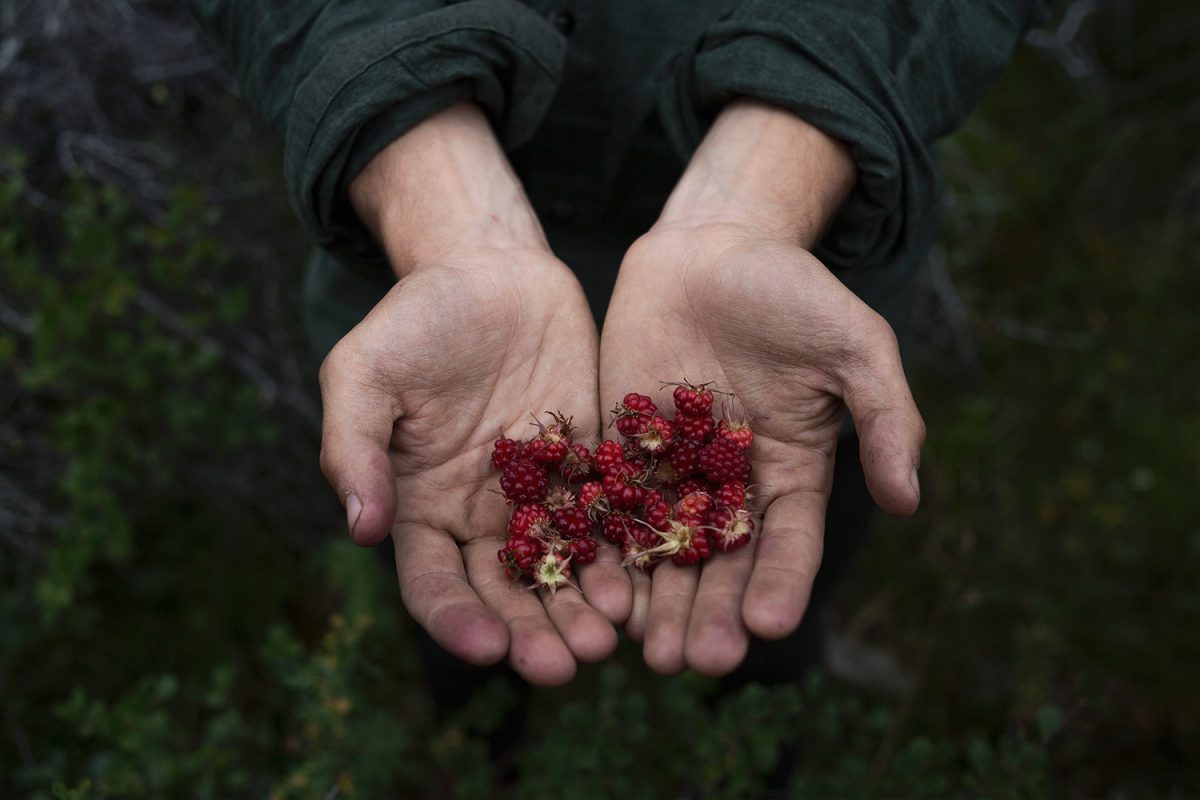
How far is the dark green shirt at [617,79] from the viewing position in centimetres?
206

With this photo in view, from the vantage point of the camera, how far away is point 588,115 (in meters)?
2.30

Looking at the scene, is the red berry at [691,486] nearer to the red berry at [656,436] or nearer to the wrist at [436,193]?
the red berry at [656,436]

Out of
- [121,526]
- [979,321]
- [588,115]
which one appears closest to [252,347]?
[121,526]

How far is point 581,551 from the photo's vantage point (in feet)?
6.77

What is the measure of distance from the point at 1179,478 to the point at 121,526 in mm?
3841

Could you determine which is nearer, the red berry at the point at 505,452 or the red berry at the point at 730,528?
the red berry at the point at 730,528

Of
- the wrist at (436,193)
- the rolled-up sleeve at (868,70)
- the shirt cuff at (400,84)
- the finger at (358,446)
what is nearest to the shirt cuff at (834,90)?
the rolled-up sleeve at (868,70)

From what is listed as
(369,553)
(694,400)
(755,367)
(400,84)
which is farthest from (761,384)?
(369,553)

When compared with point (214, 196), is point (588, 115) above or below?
above

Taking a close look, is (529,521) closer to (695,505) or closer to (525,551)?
(525,551)

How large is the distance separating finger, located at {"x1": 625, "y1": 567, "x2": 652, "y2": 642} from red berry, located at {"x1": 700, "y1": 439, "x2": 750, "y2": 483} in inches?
10.4

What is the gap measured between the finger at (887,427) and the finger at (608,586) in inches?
21.0

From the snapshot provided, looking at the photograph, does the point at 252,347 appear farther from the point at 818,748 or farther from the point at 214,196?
the point at 818,748

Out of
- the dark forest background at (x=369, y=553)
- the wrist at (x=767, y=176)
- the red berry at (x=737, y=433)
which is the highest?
the wrist at (x=767, y=176)
